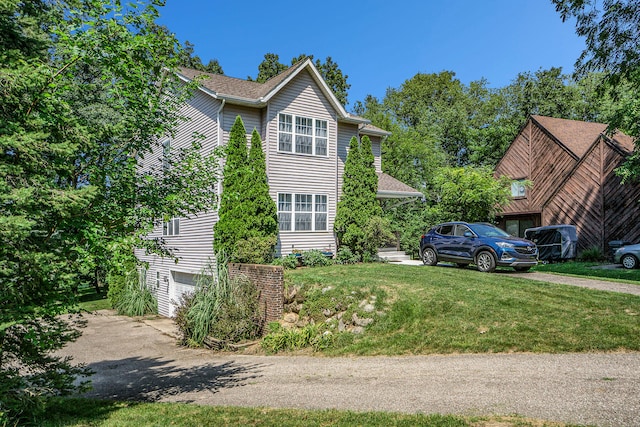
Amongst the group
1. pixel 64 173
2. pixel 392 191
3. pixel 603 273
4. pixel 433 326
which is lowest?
pixel 433 326

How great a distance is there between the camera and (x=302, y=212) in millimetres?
19000

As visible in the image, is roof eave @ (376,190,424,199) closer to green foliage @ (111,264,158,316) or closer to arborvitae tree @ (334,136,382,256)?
arborvitae tree @ (334,136,382,256)

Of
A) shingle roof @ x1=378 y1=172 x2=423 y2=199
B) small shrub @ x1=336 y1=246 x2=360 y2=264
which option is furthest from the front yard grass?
shingle roof @ x1=378 y1=172 x2=423 y2=199

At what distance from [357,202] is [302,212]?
254 centimetres

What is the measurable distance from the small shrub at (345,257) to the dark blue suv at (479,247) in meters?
3.16

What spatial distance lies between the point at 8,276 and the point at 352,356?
7403mm

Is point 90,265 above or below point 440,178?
below

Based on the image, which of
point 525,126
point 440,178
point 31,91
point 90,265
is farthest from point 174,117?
point 525,126

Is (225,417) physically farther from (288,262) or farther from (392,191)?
(392,191)

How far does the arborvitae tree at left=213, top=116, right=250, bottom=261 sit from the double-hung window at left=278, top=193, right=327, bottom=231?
88.9 inches

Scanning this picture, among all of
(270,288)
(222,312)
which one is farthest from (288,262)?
(222,312)

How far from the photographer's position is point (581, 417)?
17.5 ft

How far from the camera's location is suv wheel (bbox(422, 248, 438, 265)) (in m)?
18.5

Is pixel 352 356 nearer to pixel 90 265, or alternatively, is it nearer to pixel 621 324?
→ pixel 621 324
